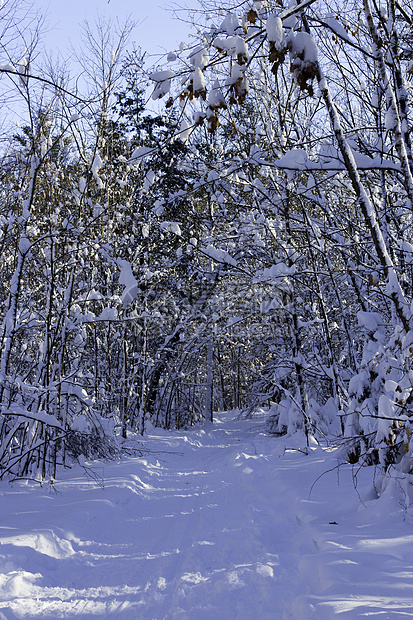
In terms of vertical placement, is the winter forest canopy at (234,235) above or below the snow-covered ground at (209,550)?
above

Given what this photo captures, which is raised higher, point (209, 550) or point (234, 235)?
point (234, 235)

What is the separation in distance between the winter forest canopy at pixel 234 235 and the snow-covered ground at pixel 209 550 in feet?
2.21

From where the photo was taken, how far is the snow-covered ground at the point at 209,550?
258 centimetres

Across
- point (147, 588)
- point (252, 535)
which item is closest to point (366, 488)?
point (252, 535)

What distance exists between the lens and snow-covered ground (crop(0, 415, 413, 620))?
258 cm

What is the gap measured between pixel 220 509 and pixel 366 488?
1690 millimetres

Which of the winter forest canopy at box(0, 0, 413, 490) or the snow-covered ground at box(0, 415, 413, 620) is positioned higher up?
the winter forest canopy at box(0, 0, 413, 490)

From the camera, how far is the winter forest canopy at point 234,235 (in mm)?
3359

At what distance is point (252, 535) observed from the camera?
12.8 feet

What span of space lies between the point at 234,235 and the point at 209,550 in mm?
7057

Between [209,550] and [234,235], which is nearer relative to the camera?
[209,550]

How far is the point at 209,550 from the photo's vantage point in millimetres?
3598

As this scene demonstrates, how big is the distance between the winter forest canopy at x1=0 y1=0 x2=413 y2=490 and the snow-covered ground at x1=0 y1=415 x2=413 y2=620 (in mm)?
672

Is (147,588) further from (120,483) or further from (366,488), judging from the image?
(120,483)
